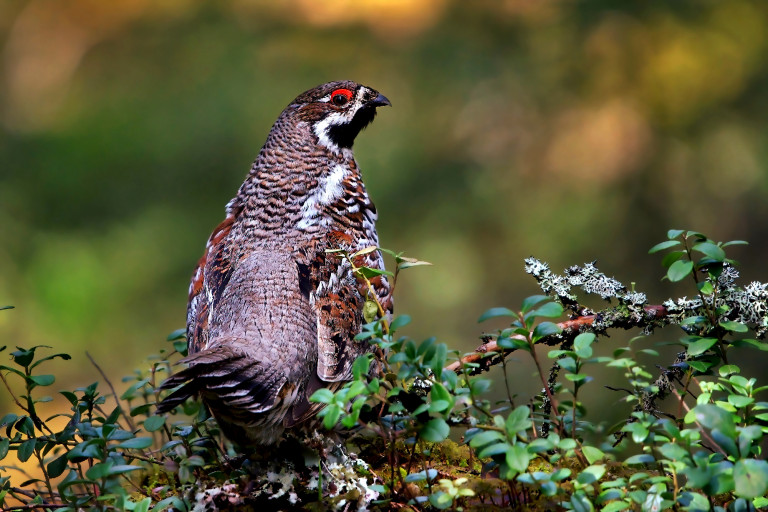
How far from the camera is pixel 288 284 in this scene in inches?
103

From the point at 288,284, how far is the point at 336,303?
0.63ft

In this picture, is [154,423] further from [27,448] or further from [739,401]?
[739,401]

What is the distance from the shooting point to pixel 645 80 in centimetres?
585

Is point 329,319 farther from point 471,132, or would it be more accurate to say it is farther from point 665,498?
point 471,132

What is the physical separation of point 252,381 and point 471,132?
4512 millimetres

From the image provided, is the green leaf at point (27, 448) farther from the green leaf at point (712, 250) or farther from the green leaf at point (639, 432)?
the green leaf at point (712, 250)

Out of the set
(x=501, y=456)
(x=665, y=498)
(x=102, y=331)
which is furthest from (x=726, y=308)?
(x=102, y=331)

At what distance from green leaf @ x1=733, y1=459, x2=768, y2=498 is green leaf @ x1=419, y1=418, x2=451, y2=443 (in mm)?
623

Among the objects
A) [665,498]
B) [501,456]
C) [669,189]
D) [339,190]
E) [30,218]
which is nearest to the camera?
[665,498]

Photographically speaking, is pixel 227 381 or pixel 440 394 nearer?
pixel 440 394

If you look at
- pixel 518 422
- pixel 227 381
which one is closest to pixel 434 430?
pixel 518 422

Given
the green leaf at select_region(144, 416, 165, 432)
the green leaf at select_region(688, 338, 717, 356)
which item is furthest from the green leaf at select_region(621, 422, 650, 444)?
the green leaf at select_region(144, 416, 165, 432)

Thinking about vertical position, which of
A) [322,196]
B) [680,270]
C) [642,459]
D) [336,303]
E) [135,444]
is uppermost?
[322,196]

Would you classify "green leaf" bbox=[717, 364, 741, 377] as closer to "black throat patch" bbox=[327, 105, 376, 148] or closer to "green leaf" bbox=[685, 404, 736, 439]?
"green leaf" bbox=[685, 404, 736, 439]
